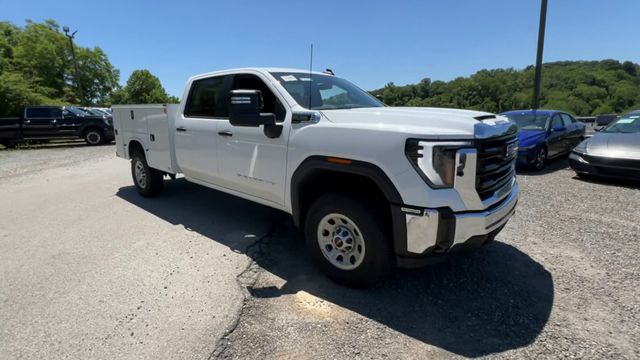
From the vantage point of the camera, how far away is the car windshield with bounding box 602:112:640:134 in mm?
7480

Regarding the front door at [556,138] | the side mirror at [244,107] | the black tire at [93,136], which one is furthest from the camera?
the black tire at [93,136]

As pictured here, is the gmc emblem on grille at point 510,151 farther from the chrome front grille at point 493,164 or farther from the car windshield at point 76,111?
the car windshield at point 76,111

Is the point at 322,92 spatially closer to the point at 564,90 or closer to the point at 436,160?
the point at 436,160

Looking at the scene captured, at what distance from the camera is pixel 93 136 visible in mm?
16516

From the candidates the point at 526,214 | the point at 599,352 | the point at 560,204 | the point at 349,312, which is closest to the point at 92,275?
the point at 349,312

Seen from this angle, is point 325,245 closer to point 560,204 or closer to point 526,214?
point 526,214

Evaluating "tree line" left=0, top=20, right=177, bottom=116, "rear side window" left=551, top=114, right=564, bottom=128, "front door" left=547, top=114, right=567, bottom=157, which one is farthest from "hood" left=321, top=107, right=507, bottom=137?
"tree line" left=0, top=20, right=177, bottom=116

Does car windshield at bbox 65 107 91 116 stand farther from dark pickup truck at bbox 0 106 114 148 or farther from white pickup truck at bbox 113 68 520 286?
white pickup truck at bbox 113 68 520 286

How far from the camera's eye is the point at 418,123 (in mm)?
2705

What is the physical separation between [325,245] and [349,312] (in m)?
0.63

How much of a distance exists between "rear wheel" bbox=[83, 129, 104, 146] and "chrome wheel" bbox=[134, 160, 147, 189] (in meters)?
12.4

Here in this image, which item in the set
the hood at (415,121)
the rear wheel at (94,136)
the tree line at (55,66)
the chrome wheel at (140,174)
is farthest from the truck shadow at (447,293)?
the tree line at (55,66)

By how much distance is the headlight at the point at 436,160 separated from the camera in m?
2.52

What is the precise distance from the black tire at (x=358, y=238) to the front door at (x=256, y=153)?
574 mm
